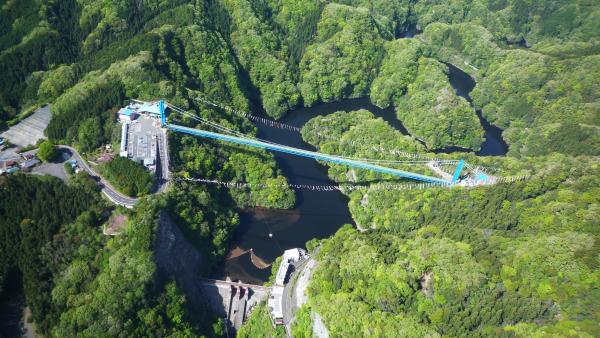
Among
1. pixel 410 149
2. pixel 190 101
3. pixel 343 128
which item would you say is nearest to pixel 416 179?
pixel 410 149

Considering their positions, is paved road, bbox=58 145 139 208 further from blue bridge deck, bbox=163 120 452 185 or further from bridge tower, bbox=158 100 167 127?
blue bridge deck, bbox=163 120 452 185

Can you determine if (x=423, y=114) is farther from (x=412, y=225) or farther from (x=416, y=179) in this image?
(x=412, y=225)

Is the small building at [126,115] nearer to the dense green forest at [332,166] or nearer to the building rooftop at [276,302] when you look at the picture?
the dense green forest at [332,166]

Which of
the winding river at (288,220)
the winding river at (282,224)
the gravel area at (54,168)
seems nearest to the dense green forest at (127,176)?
the gravel area at (54,168)

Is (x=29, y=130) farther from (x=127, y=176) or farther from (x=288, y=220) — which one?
(x=288, y=220)

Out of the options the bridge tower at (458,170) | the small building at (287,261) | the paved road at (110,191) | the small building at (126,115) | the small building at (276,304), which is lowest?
the small building at (276,304)

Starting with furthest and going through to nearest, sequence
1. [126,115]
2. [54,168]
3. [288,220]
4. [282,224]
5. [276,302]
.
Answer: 1. [288,220]
2. [282,224]
3. [126,115]
4. [54,168]
5. [276,302]

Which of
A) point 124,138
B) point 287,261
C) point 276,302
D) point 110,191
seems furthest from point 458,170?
point 110,191

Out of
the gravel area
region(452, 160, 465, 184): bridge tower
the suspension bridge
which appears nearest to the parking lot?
the gravel area

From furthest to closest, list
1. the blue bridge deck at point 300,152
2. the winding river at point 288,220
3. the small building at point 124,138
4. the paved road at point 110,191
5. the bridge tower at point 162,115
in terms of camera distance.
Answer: the blue bridge deck at point 300,152, the bridge tower at point 162,115, the winding river at point 288,220, the small building at point 124,138, the paved road at point 110,191
